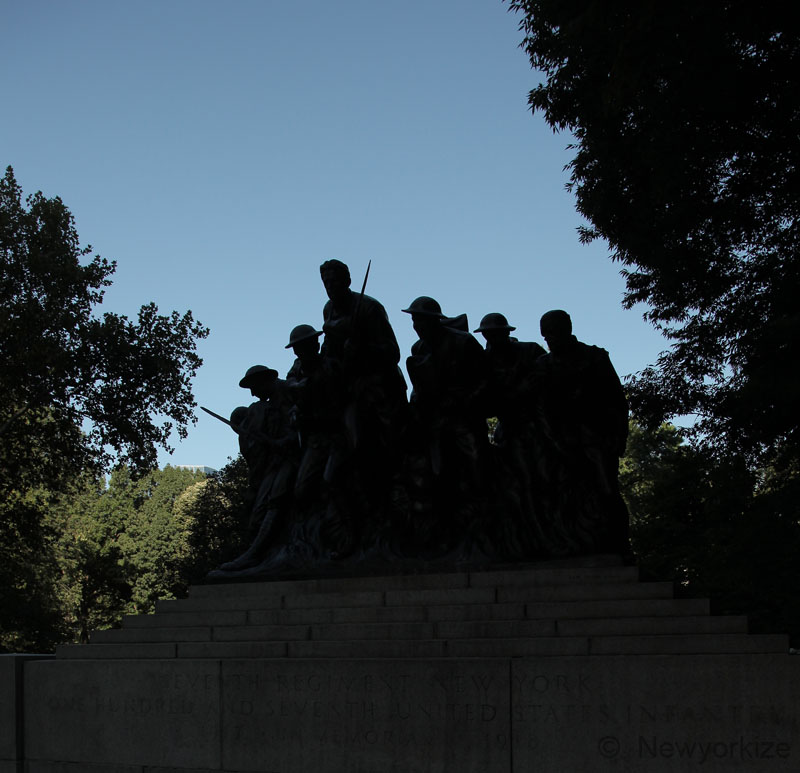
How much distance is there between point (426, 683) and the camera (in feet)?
32.4

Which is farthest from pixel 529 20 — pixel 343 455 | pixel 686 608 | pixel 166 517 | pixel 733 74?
pixel 166 517

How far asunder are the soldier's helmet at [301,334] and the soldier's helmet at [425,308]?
1315mm

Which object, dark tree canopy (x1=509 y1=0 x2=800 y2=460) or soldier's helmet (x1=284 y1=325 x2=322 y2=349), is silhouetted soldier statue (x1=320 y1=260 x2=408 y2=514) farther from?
dark tree canopy (x1=509 y1=0 x2=800 y2=460)

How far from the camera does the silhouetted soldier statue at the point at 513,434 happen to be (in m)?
11.5

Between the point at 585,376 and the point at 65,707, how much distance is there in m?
6.78

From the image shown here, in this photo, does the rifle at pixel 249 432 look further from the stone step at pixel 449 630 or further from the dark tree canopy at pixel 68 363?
the dark tree canopy at pixel 68 363

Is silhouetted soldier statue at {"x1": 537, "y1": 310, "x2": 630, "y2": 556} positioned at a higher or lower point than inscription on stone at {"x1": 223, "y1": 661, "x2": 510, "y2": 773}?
higher

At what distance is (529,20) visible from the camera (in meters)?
17.4

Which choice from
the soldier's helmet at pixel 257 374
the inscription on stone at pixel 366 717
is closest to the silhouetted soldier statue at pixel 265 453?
the soldier's helmet at pixel 257 374

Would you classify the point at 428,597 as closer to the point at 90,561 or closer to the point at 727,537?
the point at 727,537

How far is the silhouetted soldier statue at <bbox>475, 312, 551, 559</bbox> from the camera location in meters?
11.5

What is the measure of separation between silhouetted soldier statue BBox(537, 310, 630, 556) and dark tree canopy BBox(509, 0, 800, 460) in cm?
342

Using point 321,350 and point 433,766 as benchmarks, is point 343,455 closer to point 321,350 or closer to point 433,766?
point 321,350

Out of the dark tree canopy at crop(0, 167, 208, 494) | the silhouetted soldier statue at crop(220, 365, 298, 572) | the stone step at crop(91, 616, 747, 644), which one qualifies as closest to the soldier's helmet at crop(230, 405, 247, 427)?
the silhouetted soldier statue at crop(220, 365, 298, 572)
